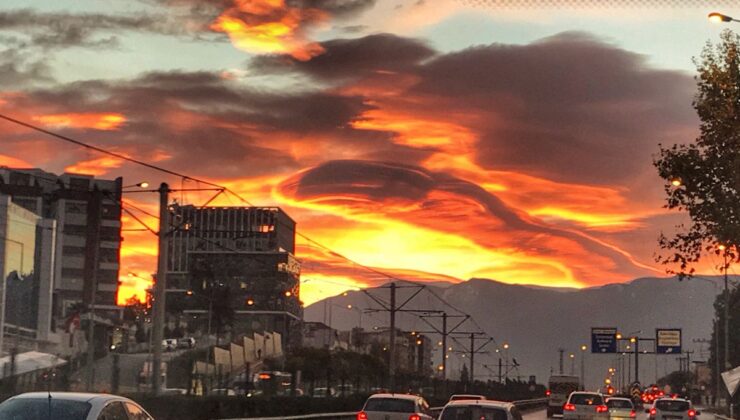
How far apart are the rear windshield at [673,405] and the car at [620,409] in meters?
4.76

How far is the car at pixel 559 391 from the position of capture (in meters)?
86.9

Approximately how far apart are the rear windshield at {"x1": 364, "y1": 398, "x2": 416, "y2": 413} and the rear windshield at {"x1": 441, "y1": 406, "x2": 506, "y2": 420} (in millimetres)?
11127

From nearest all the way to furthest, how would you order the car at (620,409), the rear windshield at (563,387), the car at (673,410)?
1. the car at (673,410)
2. the car at (620,409)
3. the rear windshield at (563,387)

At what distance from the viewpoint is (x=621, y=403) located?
58812mm

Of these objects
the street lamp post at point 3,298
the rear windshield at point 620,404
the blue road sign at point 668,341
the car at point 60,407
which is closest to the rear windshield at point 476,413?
the car at point 60,407

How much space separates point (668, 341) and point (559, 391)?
3930cm

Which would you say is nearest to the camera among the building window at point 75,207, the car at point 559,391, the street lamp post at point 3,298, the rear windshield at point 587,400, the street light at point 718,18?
the street light at point 718,18

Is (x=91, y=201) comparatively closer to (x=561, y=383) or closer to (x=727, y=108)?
(x=561, y=383)

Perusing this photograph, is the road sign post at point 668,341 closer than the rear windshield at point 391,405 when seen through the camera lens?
No

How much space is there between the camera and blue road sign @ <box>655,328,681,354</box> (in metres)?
124

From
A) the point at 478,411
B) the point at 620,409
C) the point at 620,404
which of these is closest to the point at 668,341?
the point at 620,404

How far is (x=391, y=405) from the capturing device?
113 ft

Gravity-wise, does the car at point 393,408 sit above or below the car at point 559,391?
above

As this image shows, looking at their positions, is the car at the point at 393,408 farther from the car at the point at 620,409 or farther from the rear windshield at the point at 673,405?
the car at the point at 620,409
